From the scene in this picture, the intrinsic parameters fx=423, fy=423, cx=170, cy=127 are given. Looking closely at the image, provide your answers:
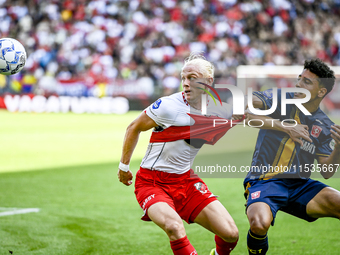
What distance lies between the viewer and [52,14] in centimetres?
2797

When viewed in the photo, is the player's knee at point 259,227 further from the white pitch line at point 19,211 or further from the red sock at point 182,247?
the white pitch line at point 19,211

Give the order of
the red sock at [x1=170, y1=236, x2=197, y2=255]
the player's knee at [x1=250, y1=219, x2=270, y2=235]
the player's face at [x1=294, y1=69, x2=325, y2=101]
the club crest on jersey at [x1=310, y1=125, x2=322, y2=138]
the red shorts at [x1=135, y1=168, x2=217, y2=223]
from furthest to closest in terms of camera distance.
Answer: the club crest on jersey at [x1=310, y1=125, x2=322, y2=138]
the player's face at [x1=294, y1=69, x2=325, y2=101]
the red shorts at [x1=135, y1=168, x2=217, y2=223]
the player's knee at [x1=250, y1=219, x2=270, y2=235]
the red sock at [x1=170, y1=236, x2=197, y2=255]

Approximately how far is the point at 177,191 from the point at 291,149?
1.19 metres

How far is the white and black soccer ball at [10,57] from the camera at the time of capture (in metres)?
4.65

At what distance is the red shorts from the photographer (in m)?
3.73

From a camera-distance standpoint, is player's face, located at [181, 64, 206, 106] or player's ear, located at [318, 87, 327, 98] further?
player's ear, located at [318, 87, 327, 98]

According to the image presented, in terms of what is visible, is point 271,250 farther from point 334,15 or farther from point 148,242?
point 334,15

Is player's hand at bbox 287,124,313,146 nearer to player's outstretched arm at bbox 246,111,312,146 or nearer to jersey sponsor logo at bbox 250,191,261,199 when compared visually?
player's outstretched arm at bbox 246,111,312,146

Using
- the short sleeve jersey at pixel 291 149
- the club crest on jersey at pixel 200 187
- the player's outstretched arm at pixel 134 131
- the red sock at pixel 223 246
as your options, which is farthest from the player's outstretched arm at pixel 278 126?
the red sock at pixel 223 246

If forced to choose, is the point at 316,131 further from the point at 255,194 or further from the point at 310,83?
the point at 255,194

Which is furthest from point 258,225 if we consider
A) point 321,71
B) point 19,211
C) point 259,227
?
point 19,211

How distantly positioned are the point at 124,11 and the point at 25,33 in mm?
6495

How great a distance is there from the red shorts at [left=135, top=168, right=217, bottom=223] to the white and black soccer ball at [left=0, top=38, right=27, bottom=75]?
6.56 ft

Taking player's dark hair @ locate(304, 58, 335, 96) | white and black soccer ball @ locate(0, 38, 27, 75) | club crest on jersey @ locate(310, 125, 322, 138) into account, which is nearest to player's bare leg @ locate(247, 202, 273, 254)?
club crest on jersey @ locate(310, 125, 322, 138)
